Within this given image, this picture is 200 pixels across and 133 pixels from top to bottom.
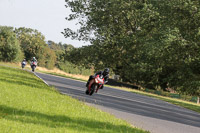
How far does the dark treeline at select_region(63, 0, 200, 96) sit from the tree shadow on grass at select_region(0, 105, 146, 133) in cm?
2387

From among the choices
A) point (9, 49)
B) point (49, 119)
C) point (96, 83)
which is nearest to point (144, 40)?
point (96, 83)

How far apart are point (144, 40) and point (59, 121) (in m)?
34.1

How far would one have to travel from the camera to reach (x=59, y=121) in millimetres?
8336

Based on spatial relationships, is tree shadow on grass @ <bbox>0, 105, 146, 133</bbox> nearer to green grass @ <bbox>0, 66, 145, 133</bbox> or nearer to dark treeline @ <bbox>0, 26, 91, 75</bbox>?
green grass @ <bbox>0, 66, 145, 133</bbox>

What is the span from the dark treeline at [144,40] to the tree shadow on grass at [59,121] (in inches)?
940

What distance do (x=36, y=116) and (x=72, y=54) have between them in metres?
44.1

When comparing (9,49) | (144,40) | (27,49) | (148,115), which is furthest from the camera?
(27,49)

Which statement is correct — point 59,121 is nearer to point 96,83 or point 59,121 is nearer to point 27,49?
point 96,83

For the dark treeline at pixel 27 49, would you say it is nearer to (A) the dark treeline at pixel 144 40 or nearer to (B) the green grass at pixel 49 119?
(A) the dark treeline at pixel 144 40

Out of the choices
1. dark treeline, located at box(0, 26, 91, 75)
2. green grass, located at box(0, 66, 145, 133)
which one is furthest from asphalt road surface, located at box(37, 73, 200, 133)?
dark treeline, located at box(0, 26, 91, 75)

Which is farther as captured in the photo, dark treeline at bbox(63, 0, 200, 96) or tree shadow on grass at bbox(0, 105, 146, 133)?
dark treeline at bbox(63, 0, 200, 96)

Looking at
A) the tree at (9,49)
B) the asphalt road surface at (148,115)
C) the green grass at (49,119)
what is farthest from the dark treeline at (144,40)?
the tree at (9,49)

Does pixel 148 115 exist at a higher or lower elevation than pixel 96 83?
lower

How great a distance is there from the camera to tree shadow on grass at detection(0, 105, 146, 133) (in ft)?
25.7
